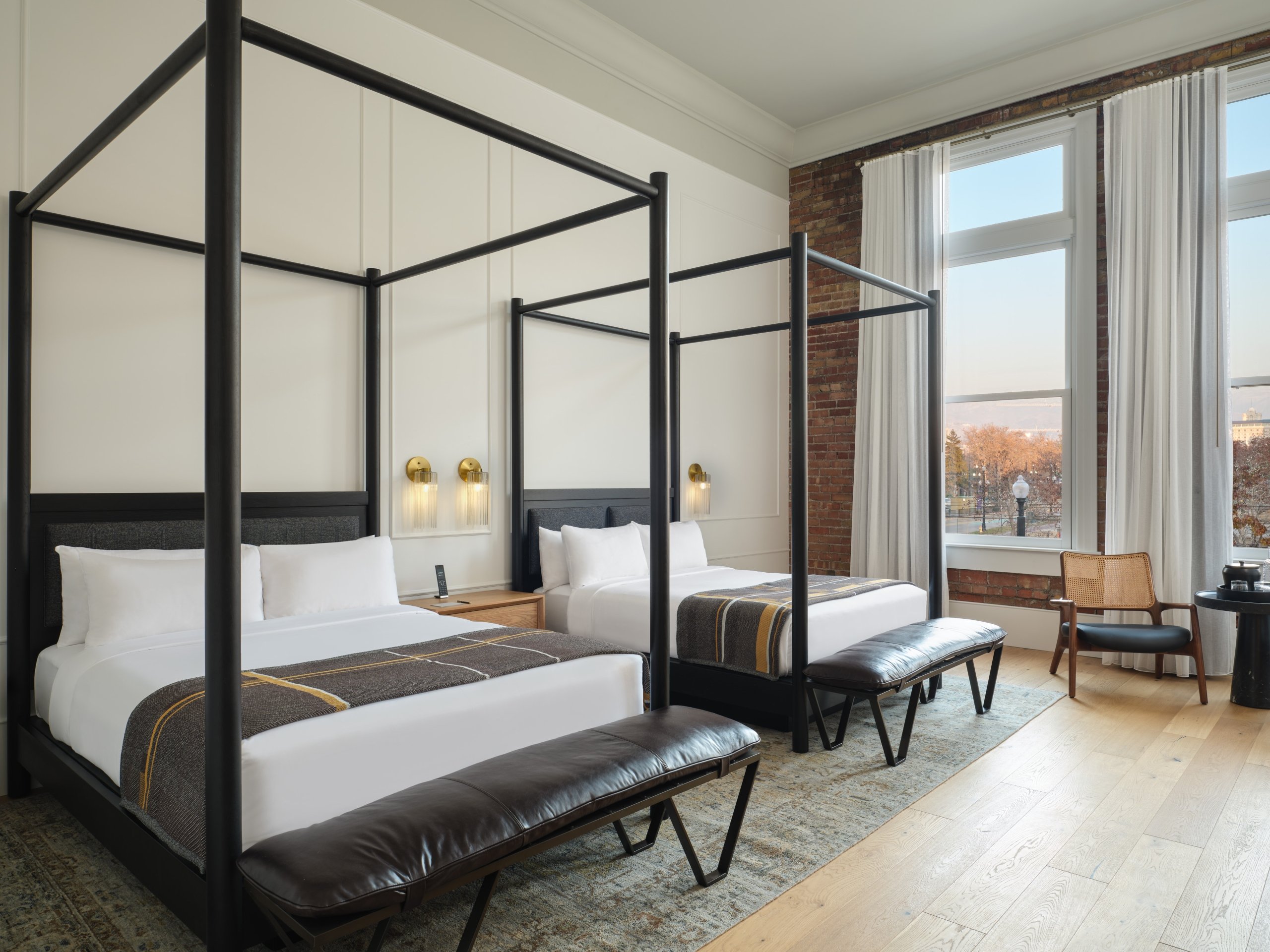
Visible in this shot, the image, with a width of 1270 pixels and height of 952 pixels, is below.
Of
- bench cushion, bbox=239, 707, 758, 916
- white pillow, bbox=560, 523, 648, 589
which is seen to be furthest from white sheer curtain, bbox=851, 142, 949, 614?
bench cushion, bbox=239, 707, 758, 916

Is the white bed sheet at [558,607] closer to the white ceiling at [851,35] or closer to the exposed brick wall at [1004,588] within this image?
the exposed brick wall at [1004,588]

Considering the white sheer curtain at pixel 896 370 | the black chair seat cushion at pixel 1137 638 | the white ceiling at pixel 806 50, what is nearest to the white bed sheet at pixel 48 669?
the white ceiling at pixel 806 50

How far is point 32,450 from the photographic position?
3.18 m

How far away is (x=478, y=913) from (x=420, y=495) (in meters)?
2.79

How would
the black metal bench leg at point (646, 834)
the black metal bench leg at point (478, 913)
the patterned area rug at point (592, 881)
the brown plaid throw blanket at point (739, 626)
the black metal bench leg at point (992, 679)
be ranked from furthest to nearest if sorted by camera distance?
the black metal bench leg at point (992, 679)
the brown plaid throw blanket at point (739, 626)
the black metal bench leg at point (646, 834)
the patterned area rug at point (592, 881)
the black metal bench leg at point (478, 913)

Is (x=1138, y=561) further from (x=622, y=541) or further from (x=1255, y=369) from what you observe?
(x=622, y=541)

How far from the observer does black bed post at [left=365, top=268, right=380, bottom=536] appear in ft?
13.6

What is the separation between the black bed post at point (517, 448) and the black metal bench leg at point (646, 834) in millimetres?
2193

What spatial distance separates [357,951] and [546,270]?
155 inches

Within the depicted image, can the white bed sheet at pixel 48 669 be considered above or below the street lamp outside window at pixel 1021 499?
below

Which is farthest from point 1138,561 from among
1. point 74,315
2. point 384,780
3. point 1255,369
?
point 74,315

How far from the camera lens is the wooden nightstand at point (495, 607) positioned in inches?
160

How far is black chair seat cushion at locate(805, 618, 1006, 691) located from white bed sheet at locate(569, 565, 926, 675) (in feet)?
0.33

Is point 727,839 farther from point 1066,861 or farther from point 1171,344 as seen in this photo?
point 1171,344
